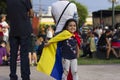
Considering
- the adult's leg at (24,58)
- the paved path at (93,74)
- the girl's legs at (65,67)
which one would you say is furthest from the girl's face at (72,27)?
the paved path at (93,74)

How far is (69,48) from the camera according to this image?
7848mm

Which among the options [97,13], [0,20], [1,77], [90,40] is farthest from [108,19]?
[1,77]

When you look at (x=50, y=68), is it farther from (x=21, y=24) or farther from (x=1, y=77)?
(x=1, y=77)

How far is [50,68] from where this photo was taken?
26.7ft

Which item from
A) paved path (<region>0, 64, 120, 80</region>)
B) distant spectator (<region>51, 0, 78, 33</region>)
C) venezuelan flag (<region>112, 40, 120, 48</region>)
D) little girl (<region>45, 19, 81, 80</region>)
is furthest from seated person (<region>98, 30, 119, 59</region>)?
little girl (<region>45, 19, 81, 80</region>)

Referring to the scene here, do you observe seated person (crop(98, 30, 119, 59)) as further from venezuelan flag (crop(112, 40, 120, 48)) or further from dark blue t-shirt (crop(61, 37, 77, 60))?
dark blue t-shirt (crop(61, 37, 77, 60))

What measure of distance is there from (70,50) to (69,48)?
0.13 ft

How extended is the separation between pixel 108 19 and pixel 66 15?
27.7 metres

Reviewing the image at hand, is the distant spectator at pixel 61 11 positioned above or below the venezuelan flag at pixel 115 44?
above

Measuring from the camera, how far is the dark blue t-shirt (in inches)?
309

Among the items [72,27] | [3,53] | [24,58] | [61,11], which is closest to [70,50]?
[72,27]

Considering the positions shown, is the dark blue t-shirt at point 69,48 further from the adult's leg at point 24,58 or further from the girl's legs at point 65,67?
the adult's leg at point 24,58

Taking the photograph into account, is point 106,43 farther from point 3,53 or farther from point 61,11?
point 61,11

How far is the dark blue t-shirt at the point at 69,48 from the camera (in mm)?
7852
